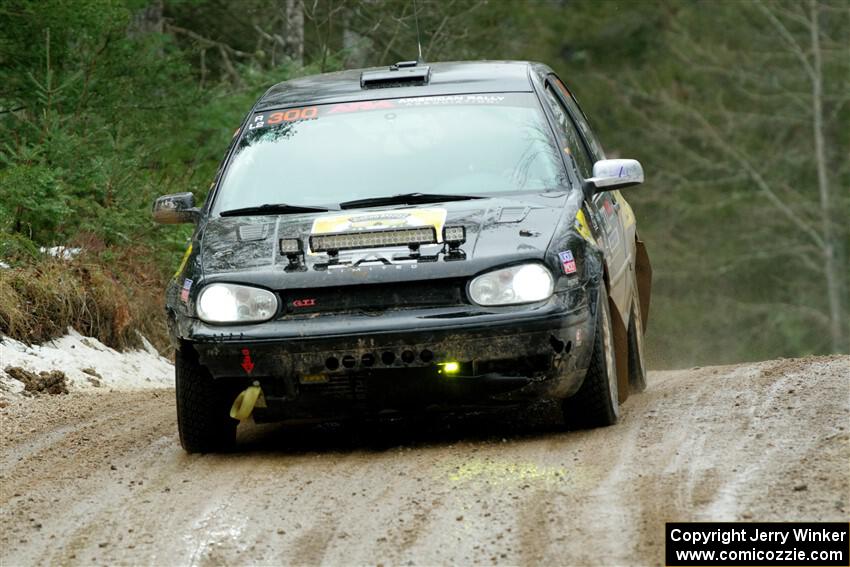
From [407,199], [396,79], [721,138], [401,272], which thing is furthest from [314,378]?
[721,138]

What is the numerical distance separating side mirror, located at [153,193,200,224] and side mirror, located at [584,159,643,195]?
2017 mm

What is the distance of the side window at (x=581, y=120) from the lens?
339 inches

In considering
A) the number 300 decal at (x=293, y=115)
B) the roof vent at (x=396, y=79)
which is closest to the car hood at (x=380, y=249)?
the number 300 decal at (x=293, y=115)

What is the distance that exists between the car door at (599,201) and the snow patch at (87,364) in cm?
385

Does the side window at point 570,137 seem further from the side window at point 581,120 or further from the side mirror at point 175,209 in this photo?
the side mirror at point 175,209

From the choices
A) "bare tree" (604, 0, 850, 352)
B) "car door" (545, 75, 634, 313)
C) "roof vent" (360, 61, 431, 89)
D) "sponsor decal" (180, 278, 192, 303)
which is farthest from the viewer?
"bare tree" (604, 0, 850, 352)

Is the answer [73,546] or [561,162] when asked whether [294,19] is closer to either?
[561,162]

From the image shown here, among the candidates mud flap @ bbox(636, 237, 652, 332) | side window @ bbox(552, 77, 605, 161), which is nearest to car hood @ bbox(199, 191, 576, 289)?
side window @ bbox(552, 77, 605, 161)

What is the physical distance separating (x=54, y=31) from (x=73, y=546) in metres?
8.56

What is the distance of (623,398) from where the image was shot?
24.3 feet

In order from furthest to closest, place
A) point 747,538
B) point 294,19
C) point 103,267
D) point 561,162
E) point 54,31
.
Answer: point 294,19 → point 54,31 → point 103,267 → point 561,162 → point 747,538

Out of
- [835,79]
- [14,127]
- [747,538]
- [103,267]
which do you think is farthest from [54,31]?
[835,79]

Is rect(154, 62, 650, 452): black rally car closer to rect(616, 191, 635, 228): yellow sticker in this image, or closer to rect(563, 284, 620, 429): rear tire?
rect(563, 284, 620, 429): rear tire

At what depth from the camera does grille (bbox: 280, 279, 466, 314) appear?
20.3 feet
